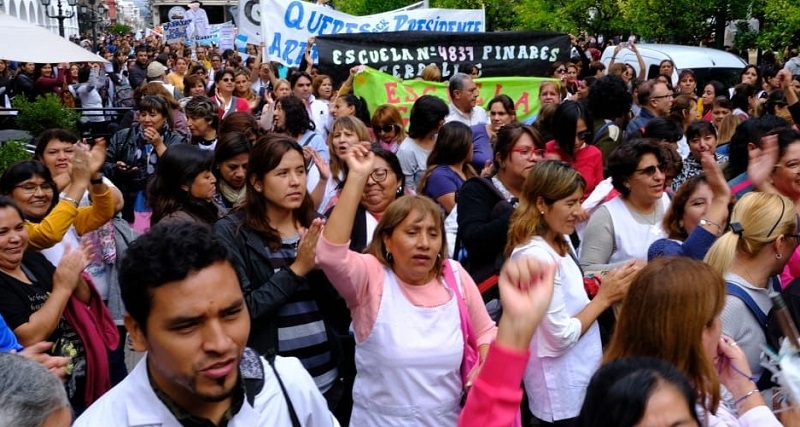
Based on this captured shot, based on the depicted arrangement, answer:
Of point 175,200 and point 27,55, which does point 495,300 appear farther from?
point 27,55

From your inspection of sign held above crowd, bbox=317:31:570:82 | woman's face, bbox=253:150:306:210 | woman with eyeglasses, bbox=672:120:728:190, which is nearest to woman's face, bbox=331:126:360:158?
woman's face, bbox=253:150:306:210

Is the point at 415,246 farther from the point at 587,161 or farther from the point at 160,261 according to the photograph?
the point at 587,161

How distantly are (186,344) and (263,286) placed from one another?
1.53m

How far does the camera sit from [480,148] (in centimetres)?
717

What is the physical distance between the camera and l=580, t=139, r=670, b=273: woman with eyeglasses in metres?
4.77

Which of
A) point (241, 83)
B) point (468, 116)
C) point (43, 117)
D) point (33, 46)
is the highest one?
point (33, 46)

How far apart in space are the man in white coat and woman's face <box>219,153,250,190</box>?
8.70 feet

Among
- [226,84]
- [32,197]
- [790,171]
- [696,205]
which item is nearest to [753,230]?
[696,205]

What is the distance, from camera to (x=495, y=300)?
13.9 ft

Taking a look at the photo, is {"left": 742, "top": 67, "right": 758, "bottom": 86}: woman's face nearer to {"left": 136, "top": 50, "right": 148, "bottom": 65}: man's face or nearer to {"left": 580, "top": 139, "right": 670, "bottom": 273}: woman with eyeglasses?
{"left": 580, "top": 139, "right": 670, "bottom": 273}: woman with eyeglasses

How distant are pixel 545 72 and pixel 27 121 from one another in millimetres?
6399

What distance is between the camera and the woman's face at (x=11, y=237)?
3.90 m

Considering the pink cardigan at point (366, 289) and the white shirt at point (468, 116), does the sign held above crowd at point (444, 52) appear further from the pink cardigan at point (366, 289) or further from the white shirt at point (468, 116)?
the pink cardigan at point (366, 289)

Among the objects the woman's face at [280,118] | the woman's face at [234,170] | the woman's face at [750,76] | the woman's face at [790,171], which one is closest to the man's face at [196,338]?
the woman's face at [234,170]
